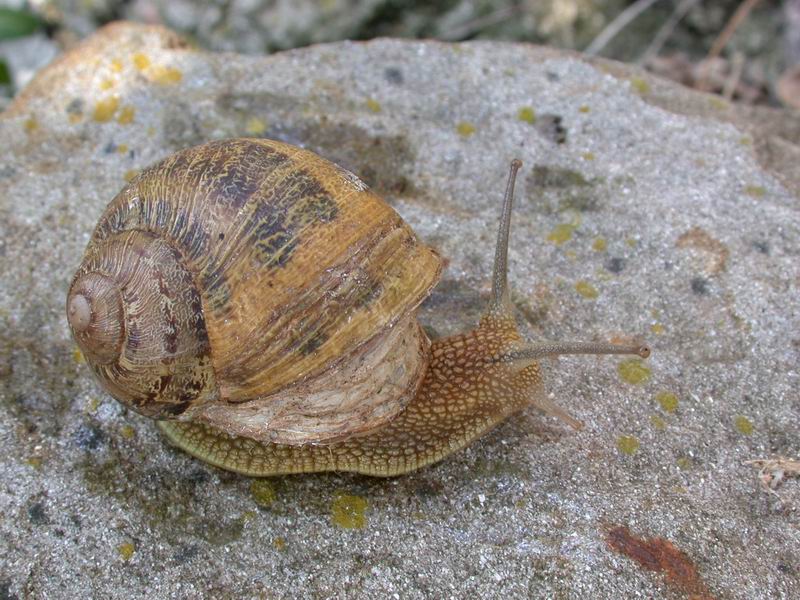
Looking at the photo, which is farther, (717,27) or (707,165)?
(717,27)

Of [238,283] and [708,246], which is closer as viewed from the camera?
[238,283]

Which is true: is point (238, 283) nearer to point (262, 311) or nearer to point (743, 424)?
point (262, 311)

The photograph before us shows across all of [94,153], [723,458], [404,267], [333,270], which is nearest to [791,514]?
[723,458]

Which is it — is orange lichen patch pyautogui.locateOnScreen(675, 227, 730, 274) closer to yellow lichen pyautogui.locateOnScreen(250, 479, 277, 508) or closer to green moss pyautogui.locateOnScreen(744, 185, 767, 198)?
green moss pyautogui.locateOnScreen(744, 185, 767, 198)

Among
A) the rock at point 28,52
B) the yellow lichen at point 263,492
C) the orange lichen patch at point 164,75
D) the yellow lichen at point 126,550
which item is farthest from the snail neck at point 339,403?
the rock at point 28,52

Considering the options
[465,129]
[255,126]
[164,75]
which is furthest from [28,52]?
[465,129]

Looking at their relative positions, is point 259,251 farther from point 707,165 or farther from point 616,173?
point 707,165
